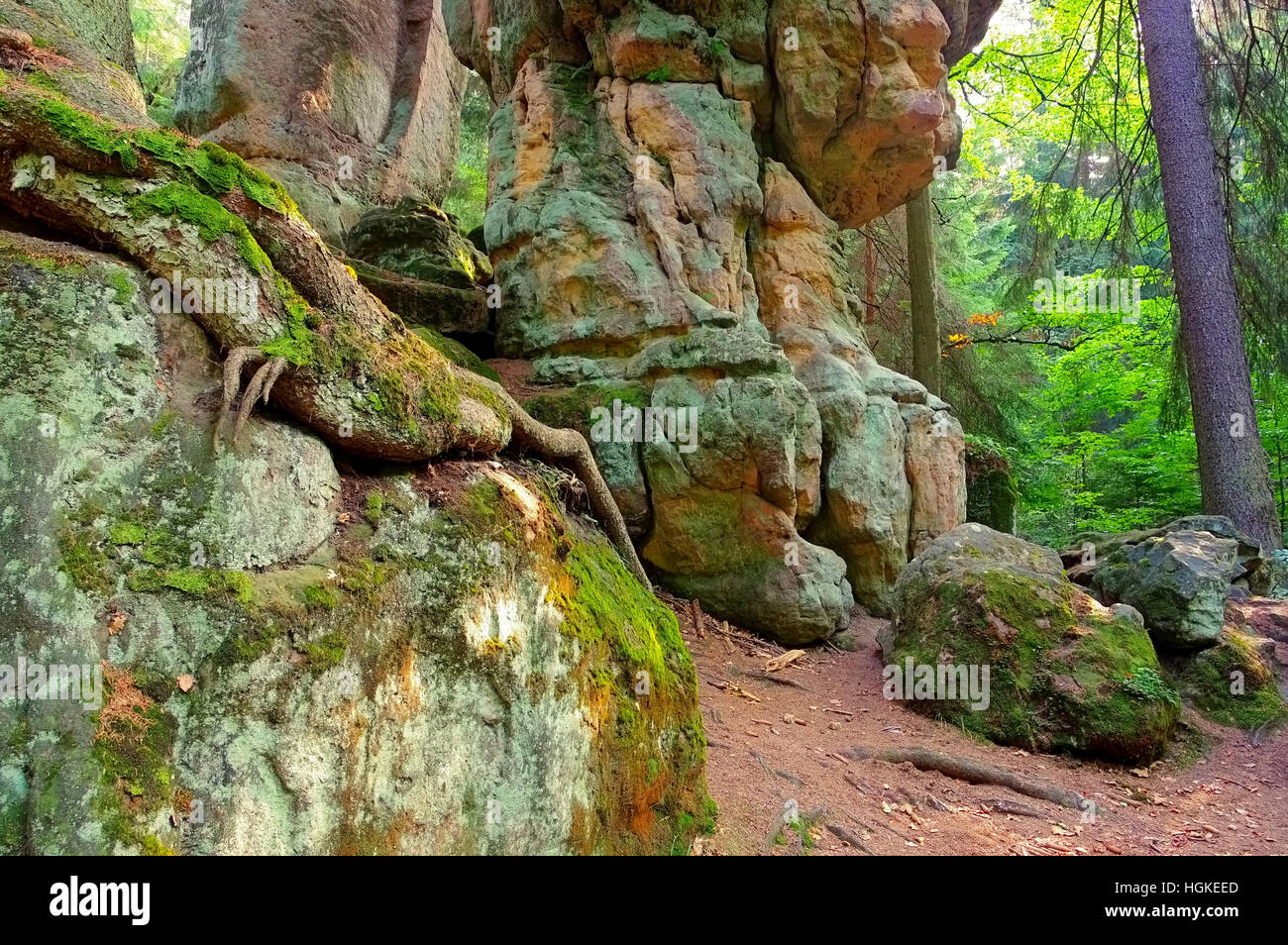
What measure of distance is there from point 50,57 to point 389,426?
6.16ft

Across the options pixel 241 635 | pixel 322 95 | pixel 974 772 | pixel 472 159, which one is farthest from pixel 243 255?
pixel 472 159

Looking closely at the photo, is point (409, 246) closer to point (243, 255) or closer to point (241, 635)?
point (243, 255)

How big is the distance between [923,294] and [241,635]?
12.8 meters

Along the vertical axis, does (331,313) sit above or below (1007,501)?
above

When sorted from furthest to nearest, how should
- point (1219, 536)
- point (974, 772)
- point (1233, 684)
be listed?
point (1219, 536)
point (1233, 684)
point (974, 772)

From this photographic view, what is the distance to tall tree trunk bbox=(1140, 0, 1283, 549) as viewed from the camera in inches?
360

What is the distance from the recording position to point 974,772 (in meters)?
5.06

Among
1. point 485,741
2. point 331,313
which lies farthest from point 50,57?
point 485,741

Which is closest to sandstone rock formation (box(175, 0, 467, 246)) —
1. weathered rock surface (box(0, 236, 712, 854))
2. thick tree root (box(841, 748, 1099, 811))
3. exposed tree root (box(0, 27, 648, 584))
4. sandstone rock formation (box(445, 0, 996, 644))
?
sandstone rock formation (box(445, 0, 996, 644))

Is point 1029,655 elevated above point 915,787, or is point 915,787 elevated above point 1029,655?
point 1029,655

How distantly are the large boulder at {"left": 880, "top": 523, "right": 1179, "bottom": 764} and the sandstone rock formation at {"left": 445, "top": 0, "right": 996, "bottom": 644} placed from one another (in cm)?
127

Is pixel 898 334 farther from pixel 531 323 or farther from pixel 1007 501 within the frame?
pixel 531 323

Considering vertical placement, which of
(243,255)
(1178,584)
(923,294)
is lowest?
(1178,584)
